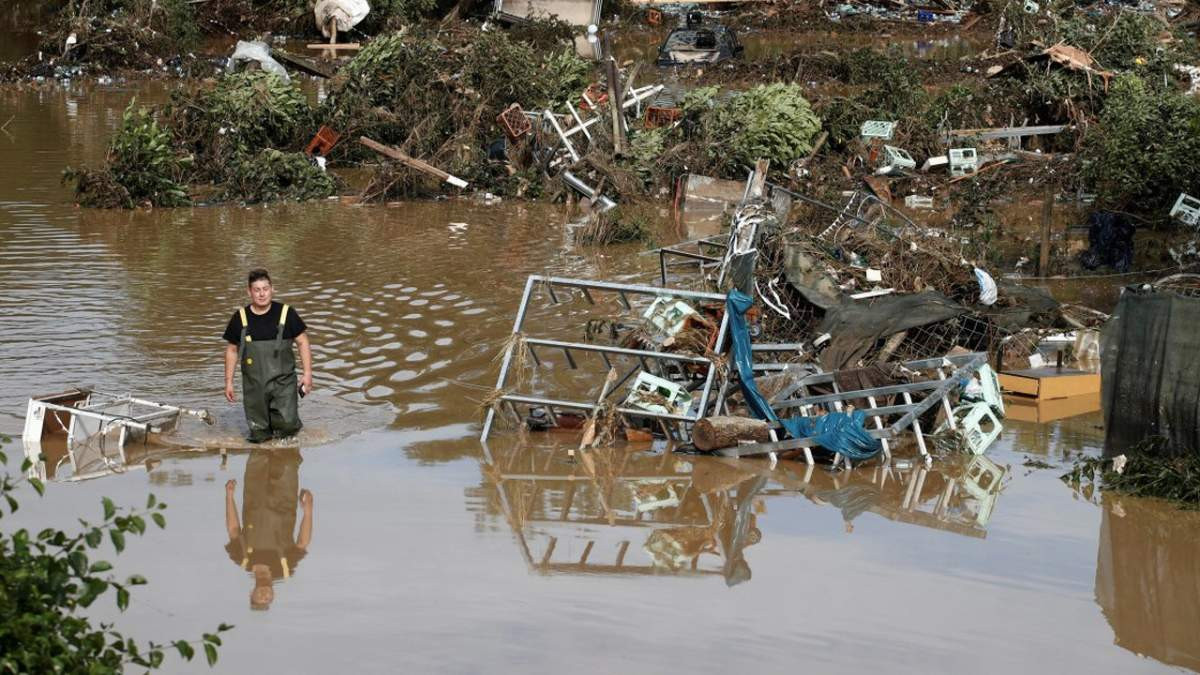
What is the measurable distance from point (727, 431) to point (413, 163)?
10.8 meters

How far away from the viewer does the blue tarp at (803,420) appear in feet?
32.3

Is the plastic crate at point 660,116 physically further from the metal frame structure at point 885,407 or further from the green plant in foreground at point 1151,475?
the green plant in foreground at point 1151,475

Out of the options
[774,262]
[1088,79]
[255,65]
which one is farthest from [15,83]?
[774,262]

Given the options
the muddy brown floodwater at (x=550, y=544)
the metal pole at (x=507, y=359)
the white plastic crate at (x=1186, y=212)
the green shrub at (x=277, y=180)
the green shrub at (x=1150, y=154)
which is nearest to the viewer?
the muddy brown floodwater at (x=550, y=544)

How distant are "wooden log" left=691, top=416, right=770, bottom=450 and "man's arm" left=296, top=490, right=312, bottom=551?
255cm

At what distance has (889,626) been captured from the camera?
7551 millimetres

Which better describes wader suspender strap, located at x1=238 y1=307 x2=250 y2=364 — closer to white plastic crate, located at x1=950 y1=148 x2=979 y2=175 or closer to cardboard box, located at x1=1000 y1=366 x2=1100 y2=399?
cardboard box, located at x1=1000 y1=366 x2=1100 y2=399

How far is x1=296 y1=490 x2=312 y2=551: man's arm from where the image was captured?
8617 mm

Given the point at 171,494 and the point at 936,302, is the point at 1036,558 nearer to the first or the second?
the point at 936,302

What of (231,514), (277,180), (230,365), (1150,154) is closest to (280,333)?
(230,365)

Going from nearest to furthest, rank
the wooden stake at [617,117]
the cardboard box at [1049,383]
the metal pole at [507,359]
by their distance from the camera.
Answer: the metal pole at [507,359], the cardboard box at [1049,383], the wooden stake at [617,117]

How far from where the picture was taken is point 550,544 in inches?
343

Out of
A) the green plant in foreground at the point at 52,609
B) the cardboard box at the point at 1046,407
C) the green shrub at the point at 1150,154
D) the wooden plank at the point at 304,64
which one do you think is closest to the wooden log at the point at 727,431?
the cardboard box at the point at 1046,407

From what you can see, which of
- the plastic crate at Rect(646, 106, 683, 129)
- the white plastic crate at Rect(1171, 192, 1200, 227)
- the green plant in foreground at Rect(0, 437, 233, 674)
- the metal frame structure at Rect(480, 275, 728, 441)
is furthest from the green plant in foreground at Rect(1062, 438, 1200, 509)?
→ the plastic crate at Rect(646, 106, 683, 129)
